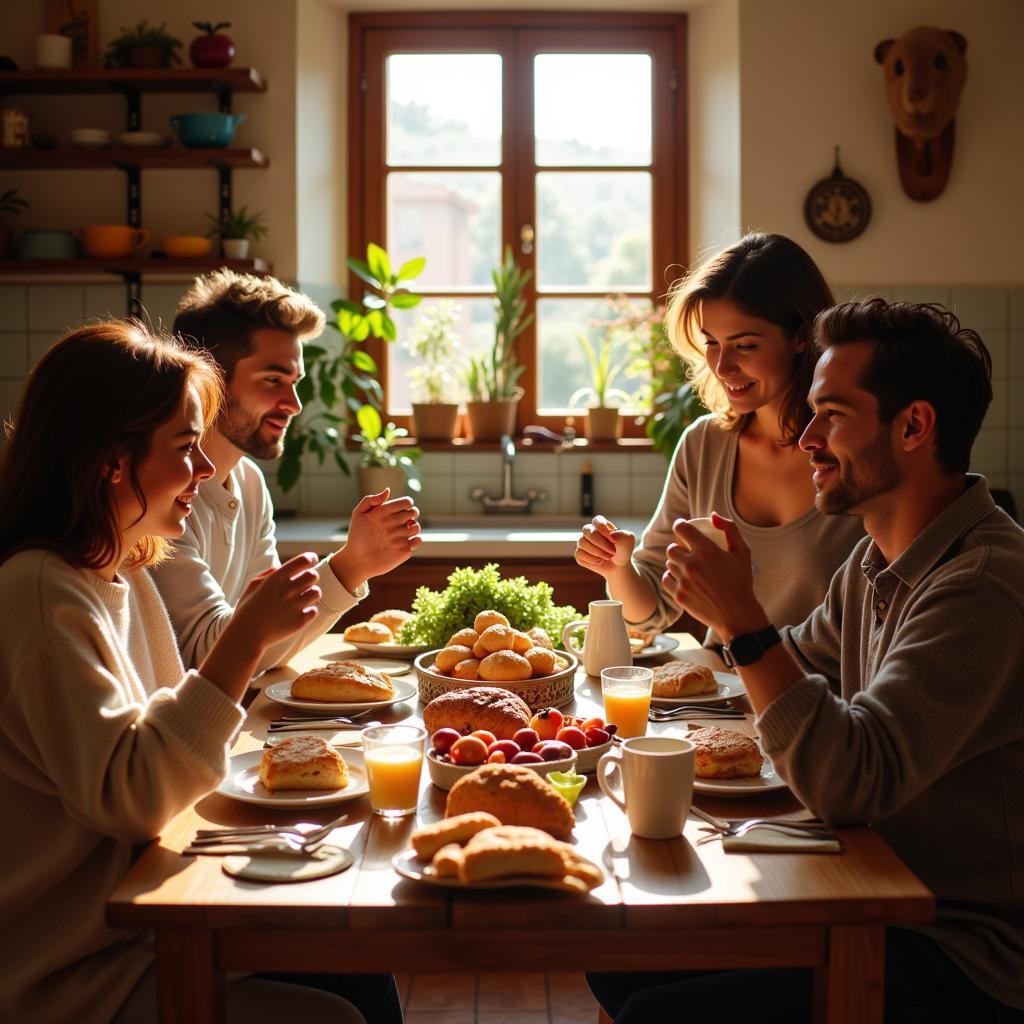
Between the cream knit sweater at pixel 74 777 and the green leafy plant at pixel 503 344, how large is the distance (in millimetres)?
2887

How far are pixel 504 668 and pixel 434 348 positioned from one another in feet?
8.67

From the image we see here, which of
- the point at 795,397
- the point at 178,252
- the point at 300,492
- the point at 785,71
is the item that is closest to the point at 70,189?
the point at 178,252

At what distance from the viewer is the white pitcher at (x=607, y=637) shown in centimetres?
193

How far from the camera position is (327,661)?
214 centimetres

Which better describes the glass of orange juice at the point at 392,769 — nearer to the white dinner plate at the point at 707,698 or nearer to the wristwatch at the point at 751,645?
the wristwatch at the point at 751,645

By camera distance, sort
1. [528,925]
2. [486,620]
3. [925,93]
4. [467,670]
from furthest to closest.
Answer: [925,93]
[486,620]
[467,670]
[528,925]

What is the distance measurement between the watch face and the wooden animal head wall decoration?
0.54 feet

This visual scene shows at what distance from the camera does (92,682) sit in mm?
1233

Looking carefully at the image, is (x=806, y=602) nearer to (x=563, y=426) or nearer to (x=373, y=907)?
(x=373, y=907)

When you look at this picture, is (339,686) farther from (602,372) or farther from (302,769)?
(602,372)

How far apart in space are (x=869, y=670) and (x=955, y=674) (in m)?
0.24

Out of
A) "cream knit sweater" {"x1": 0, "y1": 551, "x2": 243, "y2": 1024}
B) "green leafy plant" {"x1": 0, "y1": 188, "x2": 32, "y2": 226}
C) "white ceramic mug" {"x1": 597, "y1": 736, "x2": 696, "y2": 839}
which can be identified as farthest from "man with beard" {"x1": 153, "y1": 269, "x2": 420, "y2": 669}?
"green leafy plant" {"x1": 0, "y1": 188, "x2": 32, "y2": 226}

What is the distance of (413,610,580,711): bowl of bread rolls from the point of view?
1665mm

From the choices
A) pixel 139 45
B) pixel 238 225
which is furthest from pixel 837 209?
pixel 139 45
